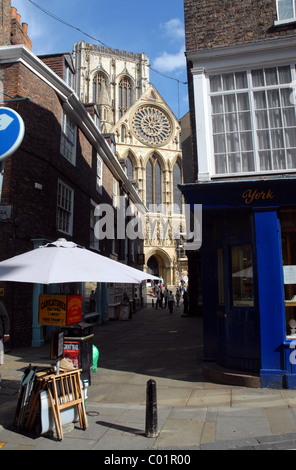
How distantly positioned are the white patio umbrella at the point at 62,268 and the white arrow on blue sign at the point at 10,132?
1.62 metres

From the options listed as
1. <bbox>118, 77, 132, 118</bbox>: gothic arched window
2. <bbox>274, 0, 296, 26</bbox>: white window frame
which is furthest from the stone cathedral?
<bbox>274, 0, 296, 26</bbox>: white window frame

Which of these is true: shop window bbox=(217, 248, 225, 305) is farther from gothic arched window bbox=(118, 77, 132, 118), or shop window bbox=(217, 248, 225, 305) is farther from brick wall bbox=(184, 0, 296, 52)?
gothic arched window bbox=(118, 77, 132, 118)

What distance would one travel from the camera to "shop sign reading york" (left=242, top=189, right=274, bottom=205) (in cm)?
675

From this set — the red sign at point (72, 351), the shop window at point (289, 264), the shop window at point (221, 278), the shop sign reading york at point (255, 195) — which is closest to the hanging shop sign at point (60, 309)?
the red sign at point (72, 351)

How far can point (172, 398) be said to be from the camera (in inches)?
234

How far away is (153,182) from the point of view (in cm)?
4859

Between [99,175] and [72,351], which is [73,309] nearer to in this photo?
[72,351]

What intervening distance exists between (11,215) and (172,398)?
706cm

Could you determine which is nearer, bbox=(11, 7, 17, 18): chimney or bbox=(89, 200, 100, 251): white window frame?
bbox=(11, 7, 17, 18): chimney

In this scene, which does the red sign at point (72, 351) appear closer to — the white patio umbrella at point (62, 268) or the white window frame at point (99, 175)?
the white patio umbrella at point (62, 268)

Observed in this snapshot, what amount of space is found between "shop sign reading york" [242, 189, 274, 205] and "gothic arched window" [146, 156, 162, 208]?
41.6 metres

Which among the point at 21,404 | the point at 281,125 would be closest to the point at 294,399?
the point at 21,404

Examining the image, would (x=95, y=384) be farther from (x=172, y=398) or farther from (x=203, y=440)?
(x=203, y=440)
